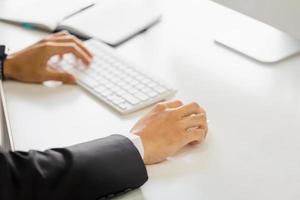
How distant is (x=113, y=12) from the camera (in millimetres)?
1535

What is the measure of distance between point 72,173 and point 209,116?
12.4 inches

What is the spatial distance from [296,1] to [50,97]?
0.52 metres

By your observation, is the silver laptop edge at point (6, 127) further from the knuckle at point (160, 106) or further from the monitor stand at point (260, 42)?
the monitor stand at point (260, 42)

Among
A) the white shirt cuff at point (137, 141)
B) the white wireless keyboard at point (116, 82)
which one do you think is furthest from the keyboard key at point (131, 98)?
the white shirt cuff at point (137, 141)

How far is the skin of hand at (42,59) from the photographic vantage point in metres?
1.27

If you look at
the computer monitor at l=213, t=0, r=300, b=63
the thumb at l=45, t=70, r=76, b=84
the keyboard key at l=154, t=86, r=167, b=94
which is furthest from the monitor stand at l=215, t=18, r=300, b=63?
the thumb at l=45, t=70, r=76, b=84

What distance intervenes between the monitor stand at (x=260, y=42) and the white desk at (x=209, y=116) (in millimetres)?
21

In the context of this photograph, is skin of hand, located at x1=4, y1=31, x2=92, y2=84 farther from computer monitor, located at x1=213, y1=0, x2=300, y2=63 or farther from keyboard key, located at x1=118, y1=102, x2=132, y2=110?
computer monitor, located at x1=213, y1=0, x2=300, y2=63

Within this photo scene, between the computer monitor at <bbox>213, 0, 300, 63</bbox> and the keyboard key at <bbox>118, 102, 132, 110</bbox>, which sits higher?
the computer monitor at <bbox>213, 0, 300, 63</bbox>

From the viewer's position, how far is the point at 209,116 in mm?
1094

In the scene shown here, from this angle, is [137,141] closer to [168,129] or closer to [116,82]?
[168,129]

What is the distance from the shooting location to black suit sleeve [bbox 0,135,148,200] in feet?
2.86

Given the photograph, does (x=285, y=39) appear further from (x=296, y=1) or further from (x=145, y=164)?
(x=145, y=164)

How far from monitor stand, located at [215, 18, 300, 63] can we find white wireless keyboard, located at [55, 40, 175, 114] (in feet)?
0.79
